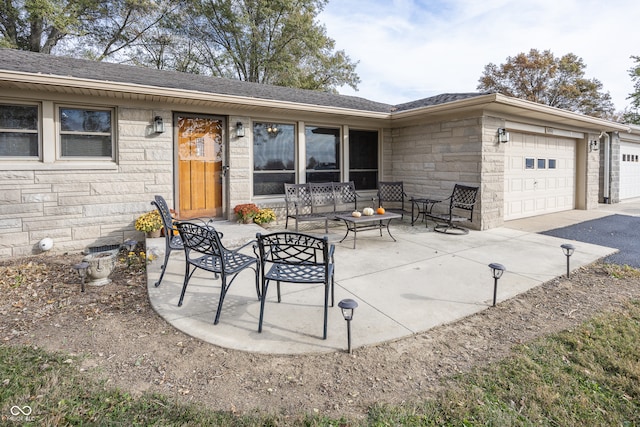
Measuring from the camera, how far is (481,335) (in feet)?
8.59

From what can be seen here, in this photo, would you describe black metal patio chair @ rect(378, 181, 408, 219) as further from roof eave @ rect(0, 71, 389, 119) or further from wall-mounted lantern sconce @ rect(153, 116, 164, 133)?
wall-mounted lantern sconce @ rect(153, 116, 164, 133)

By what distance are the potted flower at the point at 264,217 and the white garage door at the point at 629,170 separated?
498 inches

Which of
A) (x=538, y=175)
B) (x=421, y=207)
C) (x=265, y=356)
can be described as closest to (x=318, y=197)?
(x=421, y=207)

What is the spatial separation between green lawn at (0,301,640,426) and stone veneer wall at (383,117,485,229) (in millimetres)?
4649

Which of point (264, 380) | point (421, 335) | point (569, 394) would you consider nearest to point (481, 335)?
point (421, 335)

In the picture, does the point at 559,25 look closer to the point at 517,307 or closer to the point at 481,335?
the point at 517,307

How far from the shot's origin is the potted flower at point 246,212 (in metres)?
6.21

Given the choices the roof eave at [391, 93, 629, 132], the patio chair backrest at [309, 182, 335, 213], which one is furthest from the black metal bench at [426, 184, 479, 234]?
the patio chair backrest at [309, 182, 335, 213]

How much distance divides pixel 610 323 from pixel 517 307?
672mm

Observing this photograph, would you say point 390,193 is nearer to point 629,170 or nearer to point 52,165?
point 52,165

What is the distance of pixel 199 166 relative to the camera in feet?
20.7

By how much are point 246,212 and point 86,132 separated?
2821mm

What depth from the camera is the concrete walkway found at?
2576mm

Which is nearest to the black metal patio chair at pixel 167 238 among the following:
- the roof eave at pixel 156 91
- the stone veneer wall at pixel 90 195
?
the stone veneer wall at pixel 90 195
